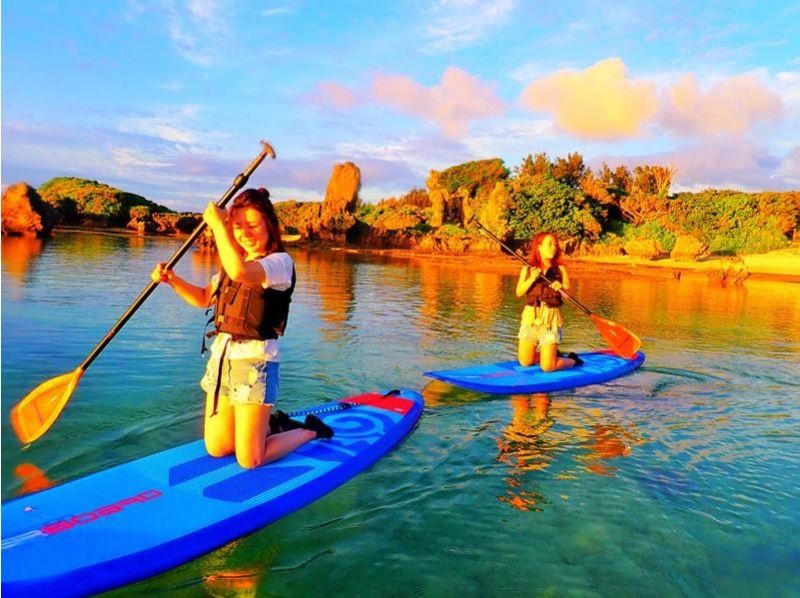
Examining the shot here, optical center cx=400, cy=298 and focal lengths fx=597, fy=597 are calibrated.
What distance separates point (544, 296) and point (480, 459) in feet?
9.73

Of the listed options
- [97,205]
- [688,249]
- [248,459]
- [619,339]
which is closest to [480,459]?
[248,459]

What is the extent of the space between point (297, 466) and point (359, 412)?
1.35 m

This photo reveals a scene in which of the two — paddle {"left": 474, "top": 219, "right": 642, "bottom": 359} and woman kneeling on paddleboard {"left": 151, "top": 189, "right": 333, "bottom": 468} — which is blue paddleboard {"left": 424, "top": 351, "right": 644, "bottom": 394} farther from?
woman kneeling on paddleboard {"left": 151, "top": 189, "right": 333, "bottom": 468}

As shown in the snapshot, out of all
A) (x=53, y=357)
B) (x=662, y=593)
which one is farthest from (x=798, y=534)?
(x=53, y=357)

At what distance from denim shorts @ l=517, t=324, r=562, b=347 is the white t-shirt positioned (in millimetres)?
4334

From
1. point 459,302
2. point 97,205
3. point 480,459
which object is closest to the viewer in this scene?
point 480,459

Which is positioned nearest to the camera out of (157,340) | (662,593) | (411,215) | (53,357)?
(662,593)

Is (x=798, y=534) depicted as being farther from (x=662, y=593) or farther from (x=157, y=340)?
(x=157, y=340)

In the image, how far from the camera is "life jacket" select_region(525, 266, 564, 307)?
727 cm

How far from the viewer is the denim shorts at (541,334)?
7.36 m

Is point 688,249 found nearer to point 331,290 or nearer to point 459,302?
point 459,302

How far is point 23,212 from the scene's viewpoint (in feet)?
95.8

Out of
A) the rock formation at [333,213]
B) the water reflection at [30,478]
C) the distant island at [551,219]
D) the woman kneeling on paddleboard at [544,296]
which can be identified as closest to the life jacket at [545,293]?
the woman kneeling on paddleboard at [544,296]

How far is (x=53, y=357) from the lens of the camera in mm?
7230
